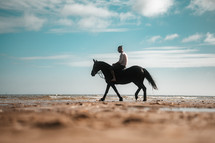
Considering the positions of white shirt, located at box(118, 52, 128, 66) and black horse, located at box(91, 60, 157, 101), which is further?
white shirt, located at box(118, 52, 128, 66)

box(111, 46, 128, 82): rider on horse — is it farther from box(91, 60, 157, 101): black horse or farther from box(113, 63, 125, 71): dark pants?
box(91, 60, 157, 101): black horse

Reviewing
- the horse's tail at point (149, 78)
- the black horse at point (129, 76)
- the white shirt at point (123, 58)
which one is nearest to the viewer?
the black horse at point (129, 76)

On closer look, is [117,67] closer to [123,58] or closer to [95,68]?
[123,58]

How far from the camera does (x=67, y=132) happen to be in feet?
8.28

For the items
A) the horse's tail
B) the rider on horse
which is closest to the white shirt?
the rider on horse

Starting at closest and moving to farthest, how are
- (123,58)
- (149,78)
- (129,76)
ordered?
(129,76) < (123,58) < (149,78)

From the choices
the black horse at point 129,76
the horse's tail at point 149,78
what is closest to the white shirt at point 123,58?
the black horse at point 129,76

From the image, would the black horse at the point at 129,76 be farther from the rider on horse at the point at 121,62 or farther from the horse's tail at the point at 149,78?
the rider on horse at the point at 121,62

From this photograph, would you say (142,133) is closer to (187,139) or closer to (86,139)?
(187,139)

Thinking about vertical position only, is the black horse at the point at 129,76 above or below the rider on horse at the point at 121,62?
below

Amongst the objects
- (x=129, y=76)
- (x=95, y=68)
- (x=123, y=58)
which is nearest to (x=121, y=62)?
(x=123, y=58)

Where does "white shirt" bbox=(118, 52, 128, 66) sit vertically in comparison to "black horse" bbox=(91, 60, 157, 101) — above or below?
above

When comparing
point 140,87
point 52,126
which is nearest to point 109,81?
point 140,87

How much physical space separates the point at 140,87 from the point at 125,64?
5.19 feet
